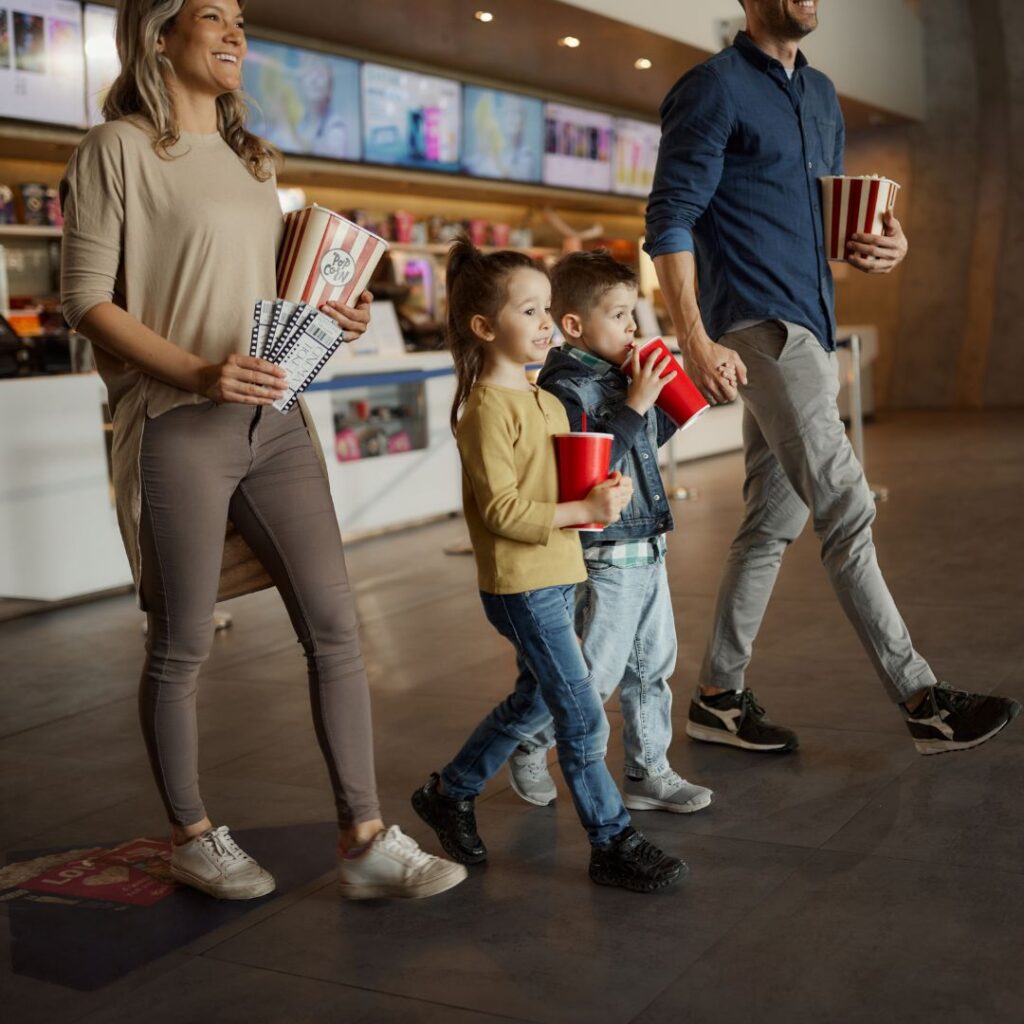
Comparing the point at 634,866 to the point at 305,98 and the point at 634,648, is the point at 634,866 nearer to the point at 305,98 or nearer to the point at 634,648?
the point at 634,648

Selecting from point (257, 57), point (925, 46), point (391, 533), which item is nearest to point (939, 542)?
point (391, 533)

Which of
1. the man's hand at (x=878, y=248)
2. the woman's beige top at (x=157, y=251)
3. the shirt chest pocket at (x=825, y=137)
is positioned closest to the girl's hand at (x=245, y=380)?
the woman's beige top at (x=157, y=251)

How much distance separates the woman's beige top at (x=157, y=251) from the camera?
213cm

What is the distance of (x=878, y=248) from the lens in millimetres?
2814

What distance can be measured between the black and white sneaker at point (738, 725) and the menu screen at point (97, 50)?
4870mm

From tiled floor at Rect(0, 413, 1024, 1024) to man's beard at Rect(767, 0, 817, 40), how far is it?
59.9 inches

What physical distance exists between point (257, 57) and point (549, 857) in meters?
6.36

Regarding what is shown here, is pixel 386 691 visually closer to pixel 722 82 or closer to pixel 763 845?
pixel 763 845

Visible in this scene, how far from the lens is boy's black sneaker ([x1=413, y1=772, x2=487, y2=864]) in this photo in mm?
2416

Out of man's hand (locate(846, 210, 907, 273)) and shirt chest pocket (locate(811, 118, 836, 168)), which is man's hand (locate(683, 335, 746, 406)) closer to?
man's hand (locate(846, 210, 907, 273))

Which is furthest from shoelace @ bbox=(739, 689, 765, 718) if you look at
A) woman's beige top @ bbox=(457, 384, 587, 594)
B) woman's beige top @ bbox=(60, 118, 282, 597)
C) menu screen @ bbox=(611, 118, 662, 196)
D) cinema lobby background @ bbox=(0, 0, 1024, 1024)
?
menu screen @ bbox=(611, 118, 662, 196)

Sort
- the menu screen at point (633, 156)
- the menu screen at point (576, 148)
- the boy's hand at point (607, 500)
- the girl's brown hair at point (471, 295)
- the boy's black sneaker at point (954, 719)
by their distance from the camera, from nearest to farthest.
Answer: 1. the boy's hand at point (607, 500)
2. the girl's brown hair at point (471, 295)
3. the boy's black sneaker at point (954, 719)
4. the menu screen at point (576, 148)
5. the menu screen at point (633, 156)

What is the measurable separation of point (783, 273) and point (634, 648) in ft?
2.81

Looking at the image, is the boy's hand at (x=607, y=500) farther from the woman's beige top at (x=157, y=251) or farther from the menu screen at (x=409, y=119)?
the menu screen at (x=409, y=119)
